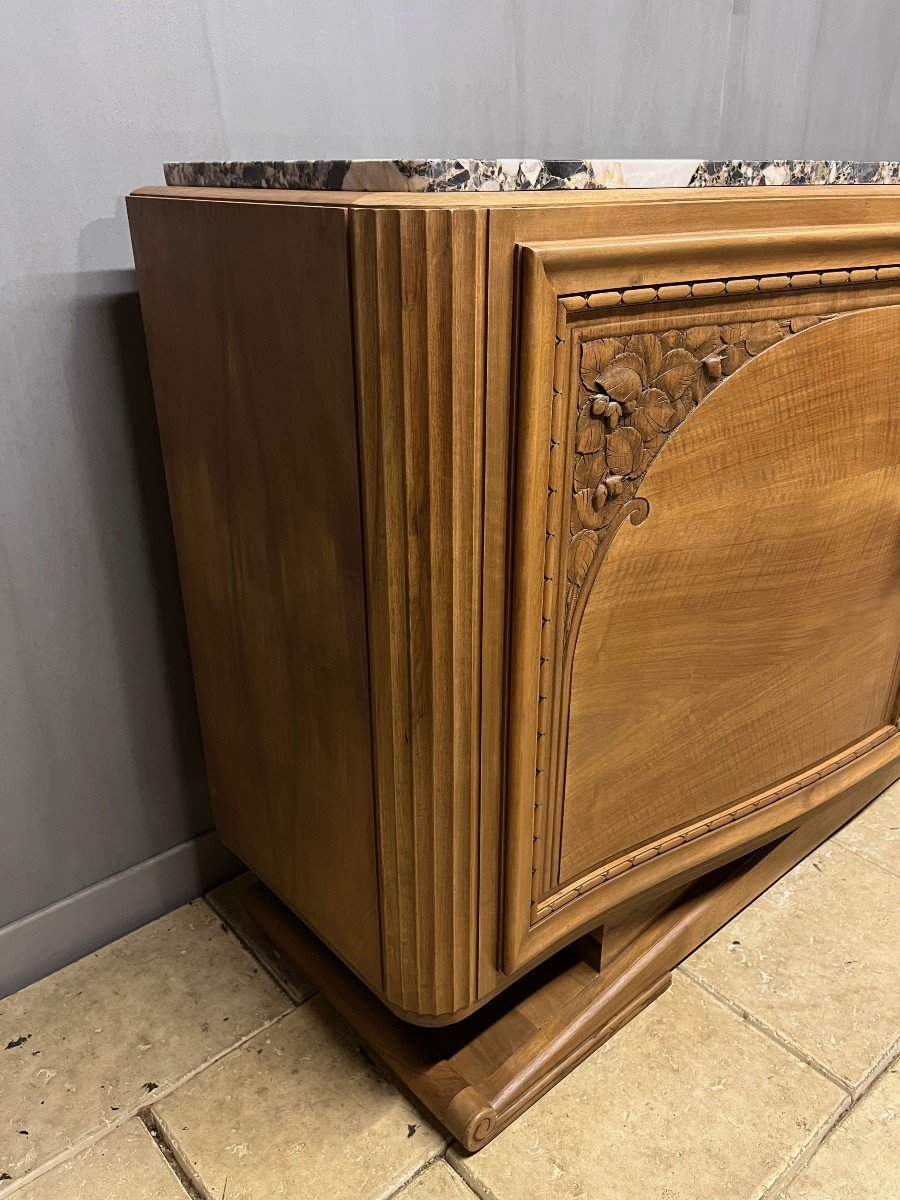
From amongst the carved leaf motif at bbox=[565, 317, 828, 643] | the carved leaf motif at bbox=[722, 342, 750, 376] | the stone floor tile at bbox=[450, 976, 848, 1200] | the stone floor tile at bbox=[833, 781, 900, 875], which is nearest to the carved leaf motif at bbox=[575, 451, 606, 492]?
the carved leaf motif at bbox=[565, 317, 828, 643]

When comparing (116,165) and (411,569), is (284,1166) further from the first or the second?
(116,165)

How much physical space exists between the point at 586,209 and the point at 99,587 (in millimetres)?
677

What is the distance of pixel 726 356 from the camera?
730mm

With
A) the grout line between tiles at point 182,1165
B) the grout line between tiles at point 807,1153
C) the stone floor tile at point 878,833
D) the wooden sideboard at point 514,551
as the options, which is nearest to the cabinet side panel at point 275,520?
the wooden sideboard at point 514,551

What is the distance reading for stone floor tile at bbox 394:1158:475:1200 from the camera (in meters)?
0.87

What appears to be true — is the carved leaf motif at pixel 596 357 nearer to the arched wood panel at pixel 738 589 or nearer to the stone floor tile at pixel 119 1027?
the arched wood panel at pixel 738 589

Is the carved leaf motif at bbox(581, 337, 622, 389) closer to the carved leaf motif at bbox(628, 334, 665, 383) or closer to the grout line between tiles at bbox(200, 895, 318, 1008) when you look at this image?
the carved leaf motif at bbox(628, 334, 665, 383)

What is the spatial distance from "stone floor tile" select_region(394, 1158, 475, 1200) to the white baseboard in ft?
1.59

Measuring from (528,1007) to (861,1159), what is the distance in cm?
35

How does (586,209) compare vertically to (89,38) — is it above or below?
below

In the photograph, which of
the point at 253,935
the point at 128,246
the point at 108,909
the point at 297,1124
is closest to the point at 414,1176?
the point at 297,1124

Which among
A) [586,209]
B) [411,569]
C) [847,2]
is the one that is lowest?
[411,569]

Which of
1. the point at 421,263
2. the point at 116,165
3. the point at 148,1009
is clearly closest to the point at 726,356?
the point at 421,263

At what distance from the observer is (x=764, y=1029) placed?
1032 mm
